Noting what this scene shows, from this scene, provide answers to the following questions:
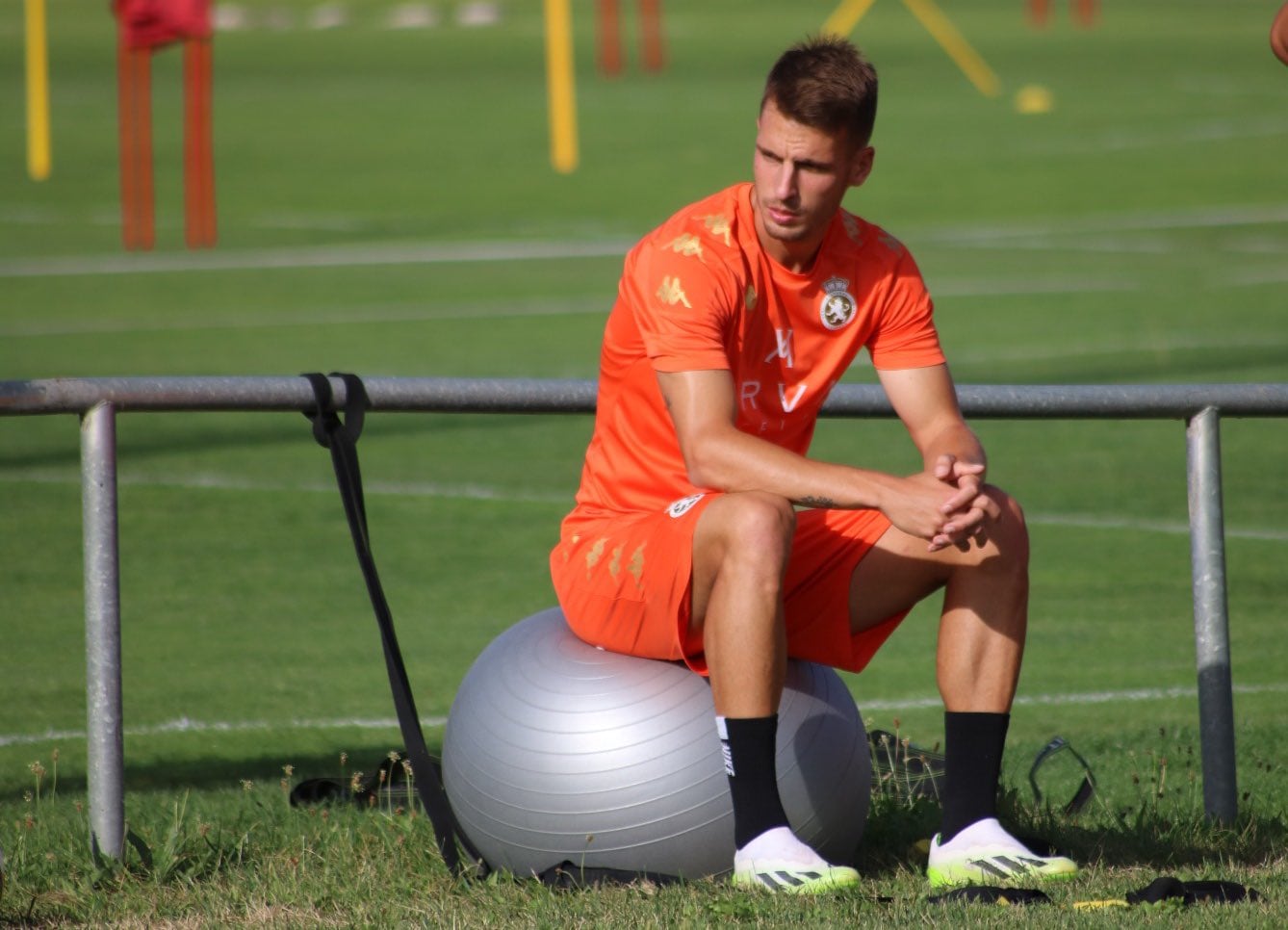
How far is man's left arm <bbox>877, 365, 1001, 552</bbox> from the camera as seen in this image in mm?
4734

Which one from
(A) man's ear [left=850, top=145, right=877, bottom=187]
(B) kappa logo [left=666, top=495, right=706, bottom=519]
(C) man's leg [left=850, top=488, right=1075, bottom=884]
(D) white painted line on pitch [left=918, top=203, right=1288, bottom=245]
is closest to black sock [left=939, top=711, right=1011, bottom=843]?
(C) man's leg [left=850, top=488, right=1075, bottom=884]

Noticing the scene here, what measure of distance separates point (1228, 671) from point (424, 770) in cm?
204

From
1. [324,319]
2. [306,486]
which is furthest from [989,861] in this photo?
[324,319]

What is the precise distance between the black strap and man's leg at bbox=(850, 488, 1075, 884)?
43.6 inches

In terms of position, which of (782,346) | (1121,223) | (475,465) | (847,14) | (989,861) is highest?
(847,14)

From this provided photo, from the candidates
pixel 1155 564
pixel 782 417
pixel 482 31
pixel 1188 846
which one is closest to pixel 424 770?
pixel 782 417

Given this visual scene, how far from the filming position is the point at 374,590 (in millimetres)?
5121

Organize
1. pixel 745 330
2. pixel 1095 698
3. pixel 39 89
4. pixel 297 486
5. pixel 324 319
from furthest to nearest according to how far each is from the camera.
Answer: pixel 39 89 < pixel 324 319 < pixel 297 486 < pixel 1095 698 < pixel 745 330

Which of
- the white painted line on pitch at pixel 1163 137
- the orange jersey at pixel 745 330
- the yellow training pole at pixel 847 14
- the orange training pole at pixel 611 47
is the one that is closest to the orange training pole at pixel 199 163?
the white painted line on pitch at pixel 1163 137

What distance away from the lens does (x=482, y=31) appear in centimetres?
6419

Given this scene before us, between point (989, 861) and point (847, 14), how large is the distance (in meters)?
61.6

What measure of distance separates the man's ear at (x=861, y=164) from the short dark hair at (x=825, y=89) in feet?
0.10

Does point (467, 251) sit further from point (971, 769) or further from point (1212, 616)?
point (971, 769)

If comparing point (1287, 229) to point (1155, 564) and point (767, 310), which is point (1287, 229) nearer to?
point (1155, 564)
